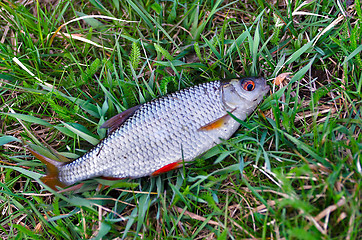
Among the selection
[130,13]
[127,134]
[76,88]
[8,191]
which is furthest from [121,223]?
[130,13]

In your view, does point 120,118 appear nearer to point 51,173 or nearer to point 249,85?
point 51,173

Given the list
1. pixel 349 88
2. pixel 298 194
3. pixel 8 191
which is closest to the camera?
pixel 298 194

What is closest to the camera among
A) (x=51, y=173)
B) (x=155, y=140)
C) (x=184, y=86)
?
(x=155, y=140)

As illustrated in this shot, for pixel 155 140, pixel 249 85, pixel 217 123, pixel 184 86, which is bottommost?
pixel 155 140

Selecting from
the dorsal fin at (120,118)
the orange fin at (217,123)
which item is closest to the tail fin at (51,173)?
the dorsal fin at (120,118)

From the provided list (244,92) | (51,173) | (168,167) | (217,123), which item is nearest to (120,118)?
(168,167)

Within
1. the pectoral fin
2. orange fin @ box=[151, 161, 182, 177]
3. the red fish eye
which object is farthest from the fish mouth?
orange fin @ box=[151, 161, 182, 177]

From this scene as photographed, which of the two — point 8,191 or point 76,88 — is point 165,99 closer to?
point 76,88
